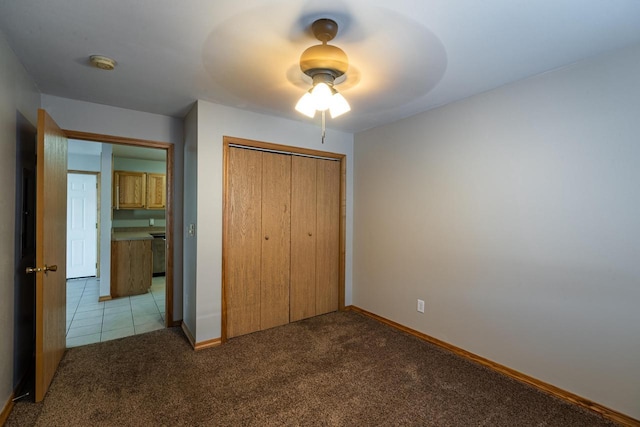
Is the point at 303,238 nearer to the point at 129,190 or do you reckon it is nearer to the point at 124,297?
the point at 124,297

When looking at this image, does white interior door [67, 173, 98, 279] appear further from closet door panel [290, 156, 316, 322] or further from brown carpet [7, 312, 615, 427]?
closet door panel [290, 156, 316, 322]

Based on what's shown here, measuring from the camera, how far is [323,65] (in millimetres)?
1727

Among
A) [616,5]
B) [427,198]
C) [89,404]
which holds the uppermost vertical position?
[616,5]

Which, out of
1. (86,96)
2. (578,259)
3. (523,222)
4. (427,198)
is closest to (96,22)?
(86,96)

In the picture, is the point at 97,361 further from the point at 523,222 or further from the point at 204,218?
the point at 523,222

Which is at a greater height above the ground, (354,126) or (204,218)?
(354,126)

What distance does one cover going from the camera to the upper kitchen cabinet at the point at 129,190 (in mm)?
5332

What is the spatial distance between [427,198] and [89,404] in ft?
10.2

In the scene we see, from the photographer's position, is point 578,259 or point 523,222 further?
point 523,222

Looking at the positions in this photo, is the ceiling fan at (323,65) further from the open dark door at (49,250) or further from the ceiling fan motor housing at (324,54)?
the open dark door at (49,250)

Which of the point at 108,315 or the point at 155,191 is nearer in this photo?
the point at 108,315

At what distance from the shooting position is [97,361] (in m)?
2.51

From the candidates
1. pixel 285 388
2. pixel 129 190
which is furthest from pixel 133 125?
pixel 129 190

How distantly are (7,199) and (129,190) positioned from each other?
12.9ft
